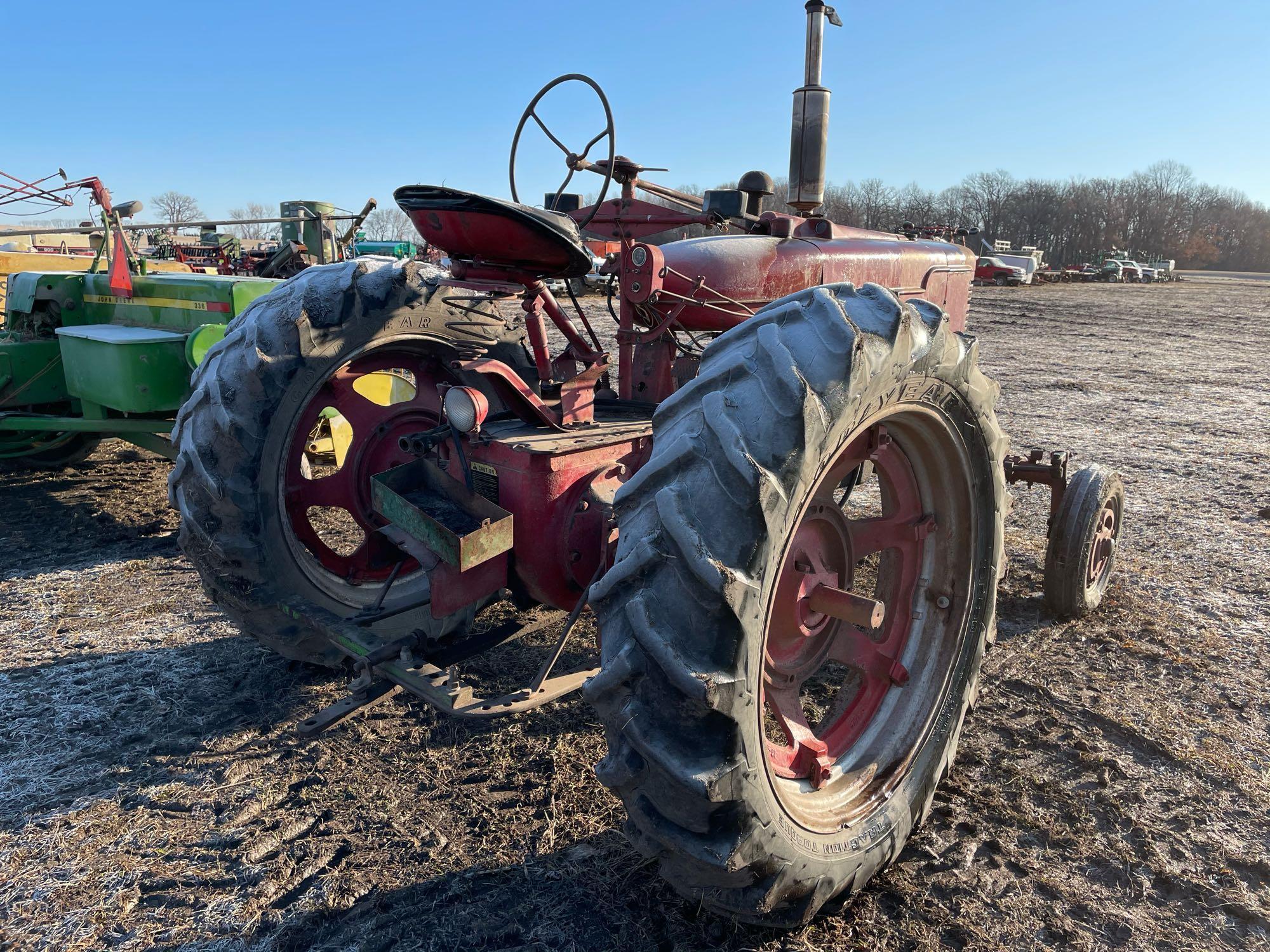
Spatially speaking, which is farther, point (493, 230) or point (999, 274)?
point (999, 274)

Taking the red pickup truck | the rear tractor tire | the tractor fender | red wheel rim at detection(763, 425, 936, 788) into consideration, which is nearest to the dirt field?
the rear tractor tire

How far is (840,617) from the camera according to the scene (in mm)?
2285

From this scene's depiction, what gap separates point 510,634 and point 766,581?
139 cm

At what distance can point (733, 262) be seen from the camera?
344 cm

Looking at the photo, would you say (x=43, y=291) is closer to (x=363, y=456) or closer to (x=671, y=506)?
(x=363, y=456)

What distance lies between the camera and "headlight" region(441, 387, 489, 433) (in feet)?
8.20

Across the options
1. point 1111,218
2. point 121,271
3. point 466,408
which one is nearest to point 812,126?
point 466,408

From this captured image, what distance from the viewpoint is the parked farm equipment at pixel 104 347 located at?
494 centimetres

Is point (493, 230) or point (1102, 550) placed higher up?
point (493, 230)

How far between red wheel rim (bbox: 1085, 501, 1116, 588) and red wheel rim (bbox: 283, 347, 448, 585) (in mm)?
3090

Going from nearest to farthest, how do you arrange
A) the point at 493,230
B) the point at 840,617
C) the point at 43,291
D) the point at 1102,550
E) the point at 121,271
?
the point at 840,617, the point at 493,230, the point at 1102,550, the point at 121,271, the point at 43,291

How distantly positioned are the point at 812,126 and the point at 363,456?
278 centimetres

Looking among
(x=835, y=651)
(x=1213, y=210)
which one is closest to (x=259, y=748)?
(x=835, y=651)

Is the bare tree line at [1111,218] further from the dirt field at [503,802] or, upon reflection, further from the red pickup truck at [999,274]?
the dirt field at [503,802]
